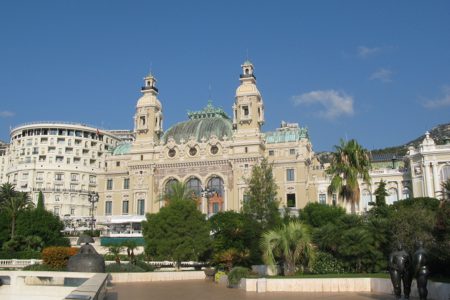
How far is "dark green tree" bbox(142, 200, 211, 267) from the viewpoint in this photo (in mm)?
42594

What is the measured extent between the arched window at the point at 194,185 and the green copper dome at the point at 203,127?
24.6 feet

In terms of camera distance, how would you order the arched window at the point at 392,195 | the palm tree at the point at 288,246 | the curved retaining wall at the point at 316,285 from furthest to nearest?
the arched window at the point at 392,195 → the palm tree at the point at 288,246 → the curved retaining wall at the point at 316,285


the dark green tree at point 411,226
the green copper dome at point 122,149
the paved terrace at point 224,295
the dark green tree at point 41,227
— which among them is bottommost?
the paved terrace at point 224,295

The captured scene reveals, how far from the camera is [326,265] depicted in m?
30.1

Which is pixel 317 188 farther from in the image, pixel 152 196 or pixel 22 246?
pixel 22 246

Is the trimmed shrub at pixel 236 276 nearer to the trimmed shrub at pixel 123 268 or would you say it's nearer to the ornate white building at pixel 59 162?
the trimmed shrub at pixel 123 268

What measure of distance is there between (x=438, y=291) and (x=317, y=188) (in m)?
64.1

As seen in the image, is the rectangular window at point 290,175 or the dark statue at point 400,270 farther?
the rectangular window at point 290,175

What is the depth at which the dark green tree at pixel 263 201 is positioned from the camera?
44094mm

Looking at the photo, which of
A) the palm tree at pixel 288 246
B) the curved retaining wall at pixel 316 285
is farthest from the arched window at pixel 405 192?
the curved retaining wall at pixel 316 285

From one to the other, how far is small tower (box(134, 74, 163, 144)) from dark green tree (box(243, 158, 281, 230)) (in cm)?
4570

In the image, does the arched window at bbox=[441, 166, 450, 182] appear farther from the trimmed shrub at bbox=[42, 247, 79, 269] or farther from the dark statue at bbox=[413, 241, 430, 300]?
the dark statue at bbox=[413, 241, 430, 300]

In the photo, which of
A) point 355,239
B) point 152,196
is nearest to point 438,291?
point 355,239

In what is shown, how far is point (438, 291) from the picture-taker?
1856 cm
